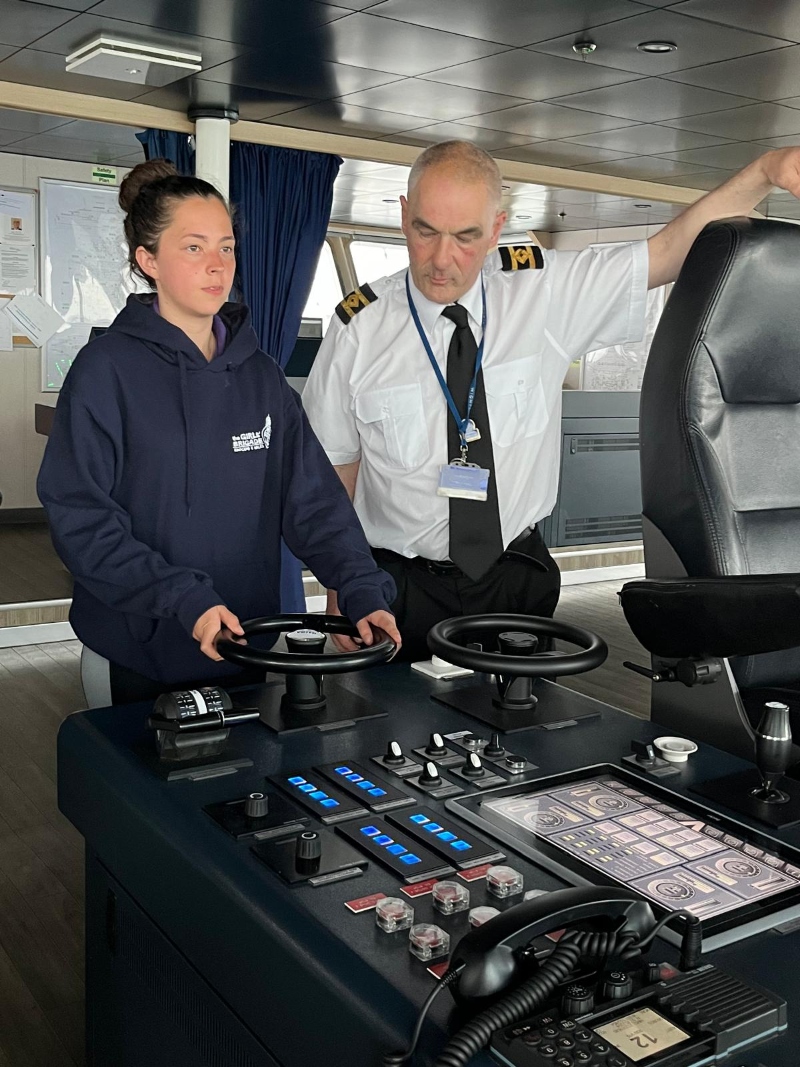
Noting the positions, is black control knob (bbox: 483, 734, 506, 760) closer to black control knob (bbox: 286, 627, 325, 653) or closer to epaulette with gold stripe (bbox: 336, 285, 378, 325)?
black control knob (bbox: 286, 627, 325, 653)

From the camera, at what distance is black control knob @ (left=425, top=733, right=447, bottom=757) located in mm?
1442

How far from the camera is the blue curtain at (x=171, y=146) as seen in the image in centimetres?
580

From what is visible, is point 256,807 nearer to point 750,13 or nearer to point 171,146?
point 750,13

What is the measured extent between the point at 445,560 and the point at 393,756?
100cm

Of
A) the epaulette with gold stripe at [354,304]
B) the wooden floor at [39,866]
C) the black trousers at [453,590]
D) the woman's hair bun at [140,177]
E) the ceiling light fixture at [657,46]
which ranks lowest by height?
the wooden floor at [39,866]

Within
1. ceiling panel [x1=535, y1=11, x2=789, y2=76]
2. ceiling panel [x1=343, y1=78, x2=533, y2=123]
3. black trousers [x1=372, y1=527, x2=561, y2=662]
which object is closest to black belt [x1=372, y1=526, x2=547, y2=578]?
black trousers [x1=372, y1=527, x2=561, y2=662]

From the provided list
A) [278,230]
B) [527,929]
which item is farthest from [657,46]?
[527,929]

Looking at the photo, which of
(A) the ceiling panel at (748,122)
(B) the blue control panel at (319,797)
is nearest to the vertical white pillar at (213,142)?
(A) the ceiling panel at (748,122)

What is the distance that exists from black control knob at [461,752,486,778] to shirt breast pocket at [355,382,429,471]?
1.08 metres

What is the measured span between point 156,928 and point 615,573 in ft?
21.8

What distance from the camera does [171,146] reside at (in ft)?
19.1

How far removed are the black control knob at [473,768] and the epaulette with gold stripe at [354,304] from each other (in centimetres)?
131

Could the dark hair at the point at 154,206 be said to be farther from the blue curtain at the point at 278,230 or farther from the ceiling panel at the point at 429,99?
the blue curtain at the point at 278,230

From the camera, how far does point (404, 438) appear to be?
7.76ft
